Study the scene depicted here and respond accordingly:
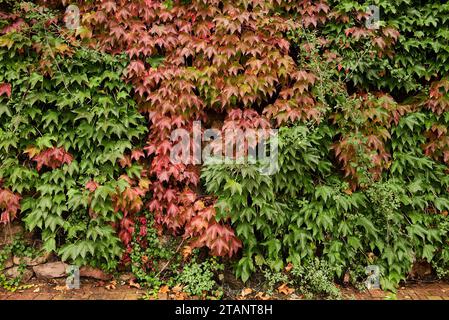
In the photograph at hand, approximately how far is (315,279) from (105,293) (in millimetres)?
2139

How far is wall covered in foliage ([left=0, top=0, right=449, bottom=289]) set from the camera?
3.81m

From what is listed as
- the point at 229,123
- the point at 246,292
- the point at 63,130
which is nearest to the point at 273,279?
the point at 246,292

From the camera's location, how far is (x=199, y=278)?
3840mm

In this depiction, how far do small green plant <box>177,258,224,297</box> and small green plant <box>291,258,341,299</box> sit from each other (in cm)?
81

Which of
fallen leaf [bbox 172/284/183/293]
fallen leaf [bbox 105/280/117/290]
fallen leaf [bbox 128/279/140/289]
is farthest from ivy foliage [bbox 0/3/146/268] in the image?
fallen leaf [bbox 172/284/183/293]

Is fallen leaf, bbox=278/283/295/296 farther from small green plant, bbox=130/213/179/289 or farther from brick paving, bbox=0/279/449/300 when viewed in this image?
small green plant, bbox=130/213/179/289

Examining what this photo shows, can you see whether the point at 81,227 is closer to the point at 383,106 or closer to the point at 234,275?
the point at 234,275

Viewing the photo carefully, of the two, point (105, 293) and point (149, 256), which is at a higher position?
point (149, 256)

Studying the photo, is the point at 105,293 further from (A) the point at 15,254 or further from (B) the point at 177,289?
(A) the point at 15,254

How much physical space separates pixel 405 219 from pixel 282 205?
1390 millimetres

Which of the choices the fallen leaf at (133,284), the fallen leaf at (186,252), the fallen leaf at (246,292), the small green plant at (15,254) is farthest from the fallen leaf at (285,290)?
the small green plant at (15,254)

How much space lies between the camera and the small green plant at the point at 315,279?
373 centimetres

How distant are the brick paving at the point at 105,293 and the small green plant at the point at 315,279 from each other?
0.21 metres

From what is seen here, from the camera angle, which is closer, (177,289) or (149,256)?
(177,289)
